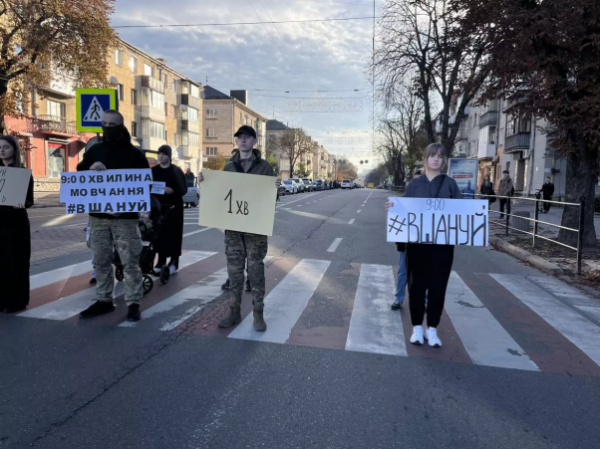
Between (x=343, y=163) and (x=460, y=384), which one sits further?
(x=343, y=163)

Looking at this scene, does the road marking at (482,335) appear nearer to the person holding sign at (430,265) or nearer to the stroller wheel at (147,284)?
the person holding sign at (430,265)

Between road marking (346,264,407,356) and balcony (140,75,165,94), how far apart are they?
45.3 meters

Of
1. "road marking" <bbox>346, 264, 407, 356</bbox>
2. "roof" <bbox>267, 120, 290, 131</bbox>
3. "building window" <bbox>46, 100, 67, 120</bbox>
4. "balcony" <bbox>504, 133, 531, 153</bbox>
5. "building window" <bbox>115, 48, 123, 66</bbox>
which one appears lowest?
"road marking" <bbox>346, 264, 407, 356</bbox>

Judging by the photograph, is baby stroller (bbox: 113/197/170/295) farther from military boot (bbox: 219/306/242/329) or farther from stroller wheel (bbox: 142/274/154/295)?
military boot (bbox: 219/306/242/329)

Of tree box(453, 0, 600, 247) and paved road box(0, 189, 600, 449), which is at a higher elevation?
tree box(453, 0, 600, 247)

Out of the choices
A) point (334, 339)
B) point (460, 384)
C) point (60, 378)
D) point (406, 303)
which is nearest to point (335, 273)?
point (406, 303)

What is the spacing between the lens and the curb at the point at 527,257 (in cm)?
818

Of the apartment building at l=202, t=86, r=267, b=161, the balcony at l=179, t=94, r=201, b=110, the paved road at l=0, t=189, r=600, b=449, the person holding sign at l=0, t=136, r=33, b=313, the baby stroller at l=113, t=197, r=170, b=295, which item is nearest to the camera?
the paved road at l=0, t=189, r=600, b=449

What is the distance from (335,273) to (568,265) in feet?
14.9

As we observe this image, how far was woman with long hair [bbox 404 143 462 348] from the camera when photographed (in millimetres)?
4293

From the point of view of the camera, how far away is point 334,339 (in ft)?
14.7

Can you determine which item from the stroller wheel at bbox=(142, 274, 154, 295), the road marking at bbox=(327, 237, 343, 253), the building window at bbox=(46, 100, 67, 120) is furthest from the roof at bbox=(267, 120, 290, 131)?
the stroller wheel at bbox=(142, 274, 154, 295)

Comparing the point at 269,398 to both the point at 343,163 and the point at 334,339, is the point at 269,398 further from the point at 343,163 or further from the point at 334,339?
the point at 343,163

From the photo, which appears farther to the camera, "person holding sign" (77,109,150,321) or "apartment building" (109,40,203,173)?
"apartment building" (109,40,203,173)
